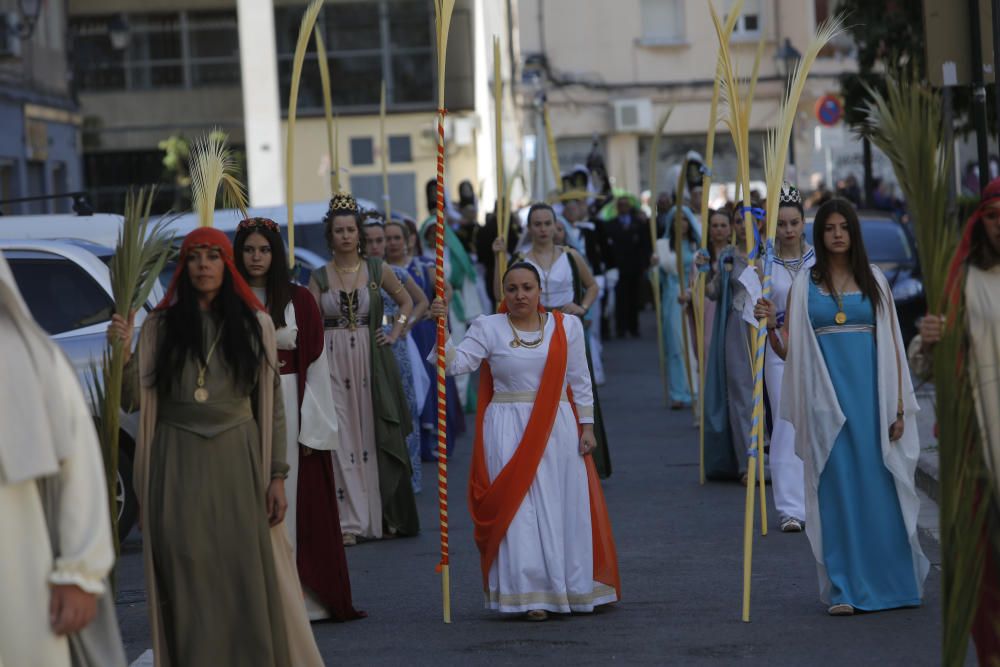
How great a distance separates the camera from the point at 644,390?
20938 millimetres

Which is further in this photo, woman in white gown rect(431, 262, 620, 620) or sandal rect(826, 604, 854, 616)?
woman in white gown rect(431, 262, 620, 620)

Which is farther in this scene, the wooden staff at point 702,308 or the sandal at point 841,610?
the wooden staff at point 702,308

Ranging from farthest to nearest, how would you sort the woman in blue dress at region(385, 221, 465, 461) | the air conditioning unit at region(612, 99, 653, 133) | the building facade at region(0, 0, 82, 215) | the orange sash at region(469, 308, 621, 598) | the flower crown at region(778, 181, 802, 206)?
the air conditioning unit at region(612, 99, 653, 133) → the building facade at region(0, 0, 82, 215) → the woman in blue dress at region(385, 221, 465, 461) → the flower crown at region(778, 181, 802, 206) → the orange sash at region(469, 308, 621, 598)

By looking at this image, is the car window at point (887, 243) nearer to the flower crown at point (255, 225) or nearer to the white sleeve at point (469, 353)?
the white sleeve at point (469, 353)

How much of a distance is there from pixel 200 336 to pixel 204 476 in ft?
1.54

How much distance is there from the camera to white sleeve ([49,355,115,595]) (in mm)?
4805

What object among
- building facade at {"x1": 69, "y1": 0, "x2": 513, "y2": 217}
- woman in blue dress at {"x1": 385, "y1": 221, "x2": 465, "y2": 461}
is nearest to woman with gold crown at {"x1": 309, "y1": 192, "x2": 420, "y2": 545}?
woman in blue dress at {"x1": 385, "y1": 221, "x2": 465, "y2": 461}

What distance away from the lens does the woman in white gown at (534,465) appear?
8.51 metres

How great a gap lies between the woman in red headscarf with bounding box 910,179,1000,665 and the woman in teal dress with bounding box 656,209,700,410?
11355mm

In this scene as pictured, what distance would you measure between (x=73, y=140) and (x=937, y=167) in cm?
2764

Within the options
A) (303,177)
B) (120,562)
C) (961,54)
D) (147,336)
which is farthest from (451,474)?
(303,177)

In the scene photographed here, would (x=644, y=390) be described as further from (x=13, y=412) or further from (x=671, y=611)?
(x=13, y=412)

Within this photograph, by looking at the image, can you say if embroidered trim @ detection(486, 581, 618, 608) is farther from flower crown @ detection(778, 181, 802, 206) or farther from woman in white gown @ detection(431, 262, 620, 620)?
flower crown @ detection(778, 181, 802, 206)

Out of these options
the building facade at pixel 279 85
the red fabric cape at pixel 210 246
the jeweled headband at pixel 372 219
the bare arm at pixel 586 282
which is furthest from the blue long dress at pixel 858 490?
the building facade at pixel 279 85
